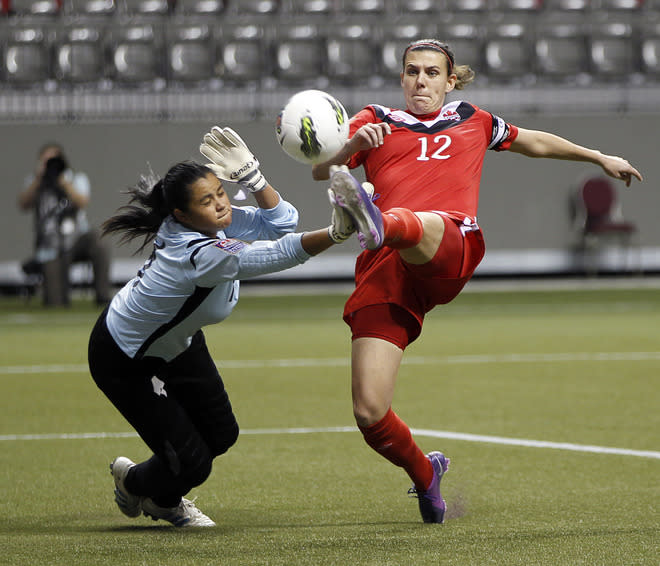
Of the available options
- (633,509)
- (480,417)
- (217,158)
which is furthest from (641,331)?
(217,158)

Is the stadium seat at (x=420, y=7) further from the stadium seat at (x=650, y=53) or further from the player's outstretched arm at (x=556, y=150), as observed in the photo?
the player's outstretched arm at (x=556, y=150)

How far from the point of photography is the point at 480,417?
6.76m

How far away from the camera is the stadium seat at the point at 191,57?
18.7 metres

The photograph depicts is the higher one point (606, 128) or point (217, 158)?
point (217, 158)

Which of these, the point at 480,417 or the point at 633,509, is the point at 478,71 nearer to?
the point at 480,417

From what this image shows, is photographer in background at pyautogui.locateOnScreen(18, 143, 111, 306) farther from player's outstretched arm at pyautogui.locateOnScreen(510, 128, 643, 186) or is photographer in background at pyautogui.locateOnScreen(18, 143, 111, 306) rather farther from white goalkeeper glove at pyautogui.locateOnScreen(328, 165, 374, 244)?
white goalkeeper glove at pyautogui.locateOnScreen(328, 165, 374, 244)

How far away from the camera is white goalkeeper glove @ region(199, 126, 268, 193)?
13.8ft

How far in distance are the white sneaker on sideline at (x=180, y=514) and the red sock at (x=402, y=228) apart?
4.20 feet

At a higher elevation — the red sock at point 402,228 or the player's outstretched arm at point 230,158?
the player's outstretched arm at point 230,158

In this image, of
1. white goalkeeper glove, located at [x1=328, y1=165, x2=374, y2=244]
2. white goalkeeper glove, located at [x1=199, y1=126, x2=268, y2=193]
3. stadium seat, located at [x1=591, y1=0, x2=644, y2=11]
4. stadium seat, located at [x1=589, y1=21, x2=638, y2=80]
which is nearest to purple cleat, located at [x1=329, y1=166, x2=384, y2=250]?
white goalkeeper glove, located at [x1=328, y1=165, x2=374, y2=244]

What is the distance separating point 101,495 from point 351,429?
6.37 ft

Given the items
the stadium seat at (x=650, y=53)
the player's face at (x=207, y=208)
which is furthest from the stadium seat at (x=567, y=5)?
the player's face at (x=207, y=208)

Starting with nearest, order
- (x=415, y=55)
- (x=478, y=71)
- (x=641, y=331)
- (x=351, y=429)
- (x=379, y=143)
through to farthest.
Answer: (x=379, y=143)
(x=415, y=55)
(x=351, y=429)
(x=641, y=331)
(x=478, y=71)

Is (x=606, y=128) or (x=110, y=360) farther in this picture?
(x=606, y=128)
